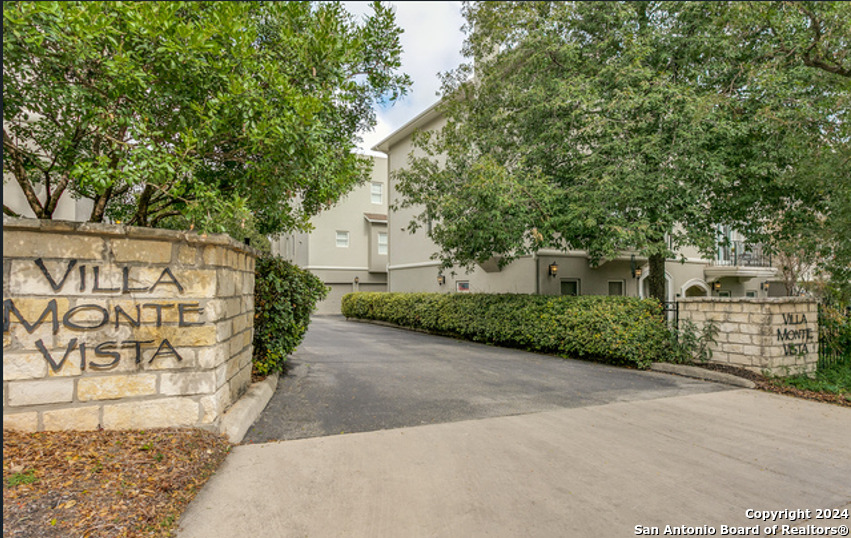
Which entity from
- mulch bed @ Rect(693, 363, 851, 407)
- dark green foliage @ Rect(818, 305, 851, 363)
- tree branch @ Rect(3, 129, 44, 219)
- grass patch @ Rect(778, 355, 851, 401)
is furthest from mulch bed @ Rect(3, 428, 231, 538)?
dark green foliage @ Rect(818, 305, 851, 363)

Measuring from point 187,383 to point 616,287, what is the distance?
14.0 meters

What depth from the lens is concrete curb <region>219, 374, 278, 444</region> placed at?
4.26m

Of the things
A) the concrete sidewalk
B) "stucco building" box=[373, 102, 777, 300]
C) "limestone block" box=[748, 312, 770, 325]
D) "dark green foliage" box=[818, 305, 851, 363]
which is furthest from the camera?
"stucco building" box=[373, 102, 777, 300]

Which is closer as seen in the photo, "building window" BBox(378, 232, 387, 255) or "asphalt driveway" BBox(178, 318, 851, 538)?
"asphalt driveway" BBox(178, 318, 851, 538)

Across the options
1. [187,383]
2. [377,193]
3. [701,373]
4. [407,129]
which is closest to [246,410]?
[187,383]

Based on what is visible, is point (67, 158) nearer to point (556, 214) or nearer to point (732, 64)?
point (556, 214)

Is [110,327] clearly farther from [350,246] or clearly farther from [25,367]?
[350,246]

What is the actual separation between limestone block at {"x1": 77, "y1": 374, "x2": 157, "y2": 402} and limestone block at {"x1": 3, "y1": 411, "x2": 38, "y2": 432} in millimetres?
324

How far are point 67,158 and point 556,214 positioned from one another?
26.9 ft

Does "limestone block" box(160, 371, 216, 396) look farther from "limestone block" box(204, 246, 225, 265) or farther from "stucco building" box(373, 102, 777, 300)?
"stucco building" box(373, 102, 777, 300)

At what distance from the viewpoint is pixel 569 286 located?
14555 mm

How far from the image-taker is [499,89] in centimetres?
1132

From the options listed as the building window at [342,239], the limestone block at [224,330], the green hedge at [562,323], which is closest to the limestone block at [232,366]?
the limestone block at [224,330]

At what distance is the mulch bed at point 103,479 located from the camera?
2.72 metres
